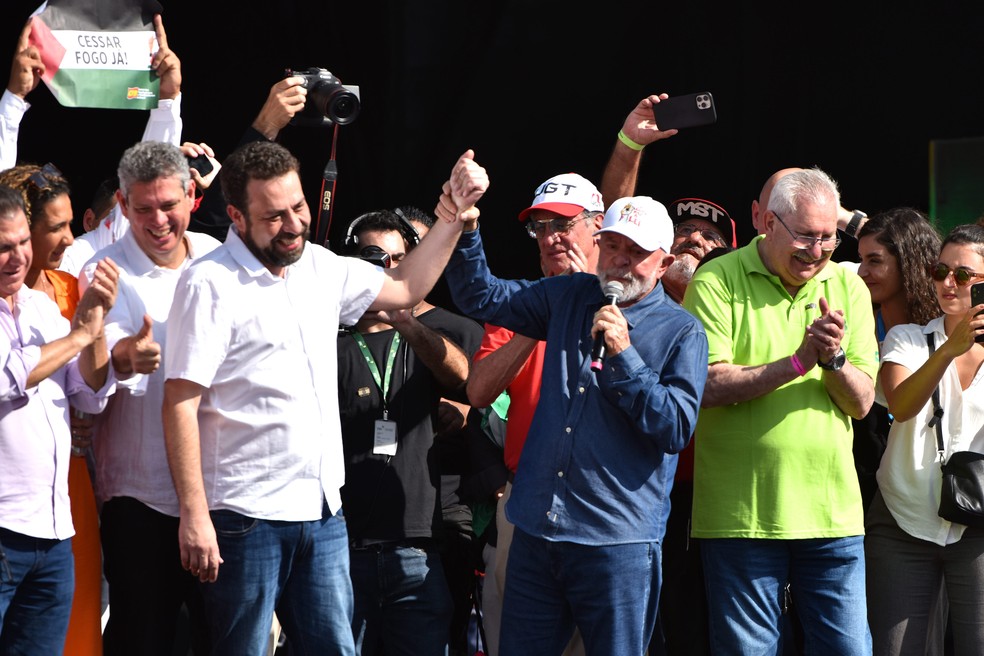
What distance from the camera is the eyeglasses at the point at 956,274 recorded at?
4.00 m

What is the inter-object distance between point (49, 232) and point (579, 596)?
1.70 metres

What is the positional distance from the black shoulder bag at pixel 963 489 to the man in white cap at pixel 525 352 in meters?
1.21

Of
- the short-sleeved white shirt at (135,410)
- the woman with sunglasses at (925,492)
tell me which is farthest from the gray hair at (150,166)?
the woman with sunglasses at (925,492)

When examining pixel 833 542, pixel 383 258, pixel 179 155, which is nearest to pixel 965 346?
pixel 833 542

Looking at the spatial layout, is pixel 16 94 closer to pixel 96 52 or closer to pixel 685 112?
pixel 96 52

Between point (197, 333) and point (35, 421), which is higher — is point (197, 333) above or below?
above

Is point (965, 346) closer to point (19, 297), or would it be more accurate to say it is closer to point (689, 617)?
point (689, 617)

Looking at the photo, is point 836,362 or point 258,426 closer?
point 258,426

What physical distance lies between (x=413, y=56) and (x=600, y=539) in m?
2.77

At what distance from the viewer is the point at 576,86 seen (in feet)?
17.7

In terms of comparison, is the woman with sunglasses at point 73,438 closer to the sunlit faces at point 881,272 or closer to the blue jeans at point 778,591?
the blue jeans at point 778,591

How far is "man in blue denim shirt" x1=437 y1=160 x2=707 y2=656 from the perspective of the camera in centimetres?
330

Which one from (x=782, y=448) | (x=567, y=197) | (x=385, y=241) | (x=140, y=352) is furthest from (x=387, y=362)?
(x=782, y=448)

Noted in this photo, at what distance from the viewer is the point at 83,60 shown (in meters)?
4.06
